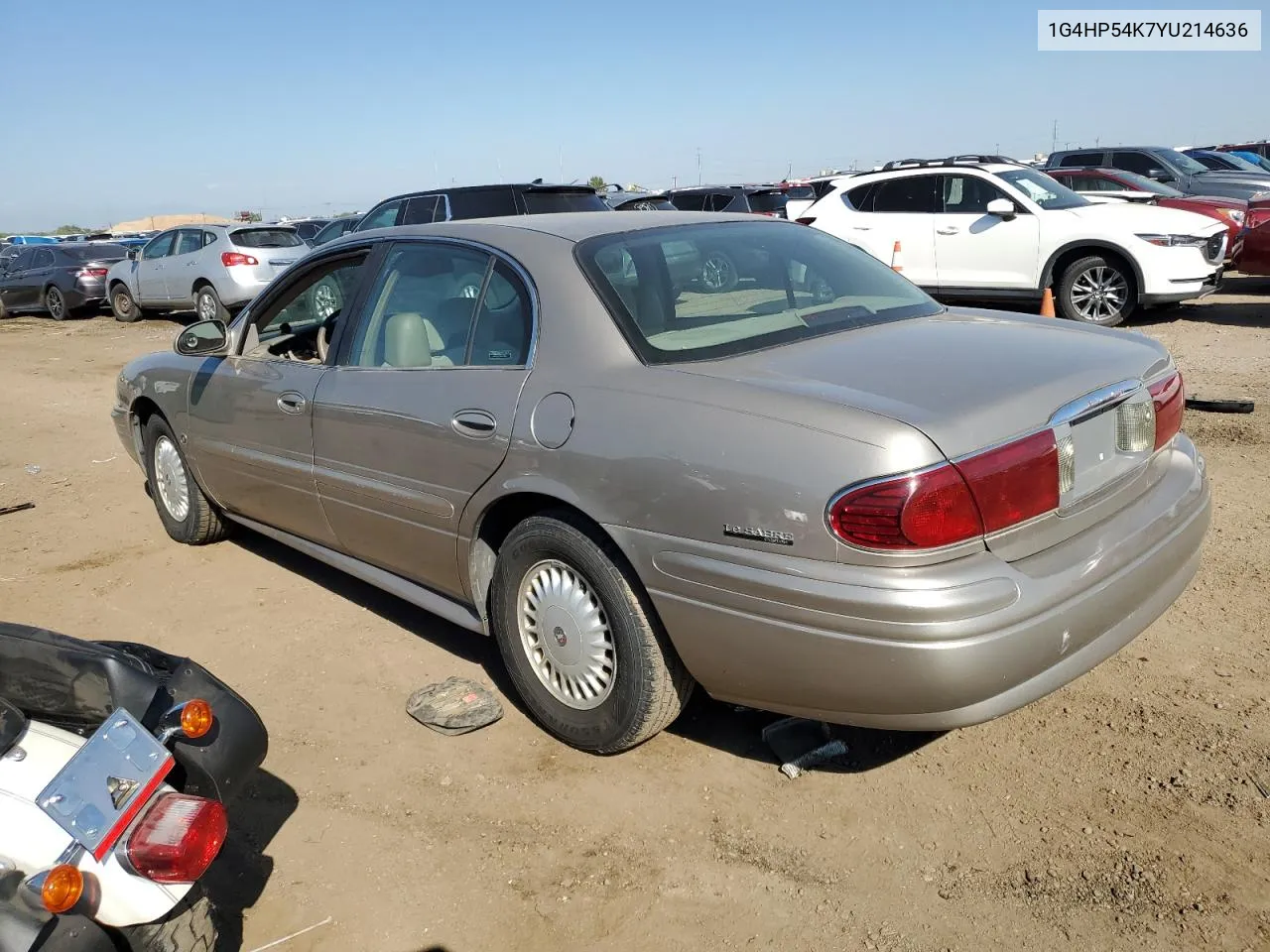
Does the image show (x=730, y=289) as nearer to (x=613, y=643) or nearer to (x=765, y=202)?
(x=613, y=643)

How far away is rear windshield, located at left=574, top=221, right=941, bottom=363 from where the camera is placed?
10.5 feet

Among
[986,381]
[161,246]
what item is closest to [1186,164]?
[161,246]

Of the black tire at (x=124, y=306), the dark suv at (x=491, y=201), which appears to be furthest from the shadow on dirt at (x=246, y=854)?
the black tire at (x=124, y=306)

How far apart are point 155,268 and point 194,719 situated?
1654 cm

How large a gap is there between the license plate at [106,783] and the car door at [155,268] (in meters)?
16.2

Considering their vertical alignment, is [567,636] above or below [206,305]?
below

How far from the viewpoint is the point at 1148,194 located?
13.7m

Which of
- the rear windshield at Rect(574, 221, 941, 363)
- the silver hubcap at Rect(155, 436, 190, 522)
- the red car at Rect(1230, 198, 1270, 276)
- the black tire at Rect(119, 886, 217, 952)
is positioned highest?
the rear windshield at Rect(574, 221, 941, 363)

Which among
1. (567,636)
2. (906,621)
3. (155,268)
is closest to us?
(906,621)

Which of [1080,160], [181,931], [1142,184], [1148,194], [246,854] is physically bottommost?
[246,854]

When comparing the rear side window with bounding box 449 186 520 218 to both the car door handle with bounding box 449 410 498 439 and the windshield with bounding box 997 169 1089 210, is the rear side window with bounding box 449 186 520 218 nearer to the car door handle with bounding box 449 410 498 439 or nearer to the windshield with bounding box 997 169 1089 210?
the windshield with bounding box 997 169 1089 210

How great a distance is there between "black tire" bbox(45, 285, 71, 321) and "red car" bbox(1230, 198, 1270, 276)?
19063 millimetres

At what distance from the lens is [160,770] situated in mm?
2166

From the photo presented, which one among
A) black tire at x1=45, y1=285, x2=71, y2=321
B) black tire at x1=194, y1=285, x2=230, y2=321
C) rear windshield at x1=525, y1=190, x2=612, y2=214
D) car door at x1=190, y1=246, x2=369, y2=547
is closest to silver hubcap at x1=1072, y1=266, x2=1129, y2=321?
rear windshield at x1=525, y1=190, x2=612, y2=214
